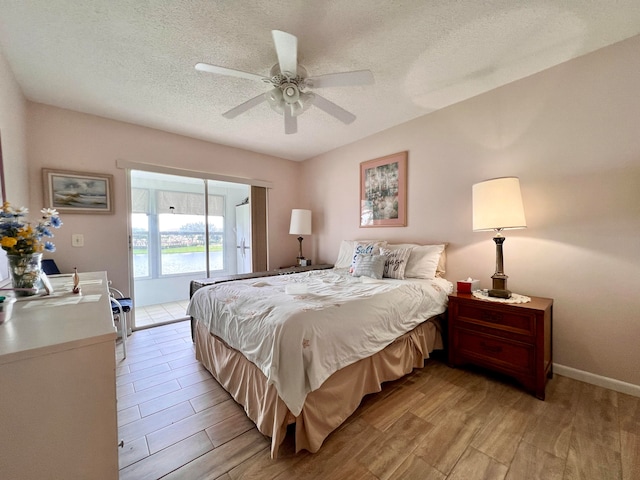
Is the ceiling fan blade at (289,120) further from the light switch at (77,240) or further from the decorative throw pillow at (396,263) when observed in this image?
the light switch at (77,240)

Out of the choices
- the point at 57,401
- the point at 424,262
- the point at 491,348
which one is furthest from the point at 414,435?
the point at 57,401

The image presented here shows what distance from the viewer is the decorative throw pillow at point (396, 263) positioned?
2.54m

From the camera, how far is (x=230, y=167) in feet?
12.4

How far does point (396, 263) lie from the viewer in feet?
8.52

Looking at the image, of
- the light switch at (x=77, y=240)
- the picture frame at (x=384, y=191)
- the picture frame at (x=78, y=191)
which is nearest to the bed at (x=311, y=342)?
the picture frame at (x=384, y=191)

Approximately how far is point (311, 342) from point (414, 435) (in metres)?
0.85

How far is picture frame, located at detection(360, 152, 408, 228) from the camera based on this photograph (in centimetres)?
305

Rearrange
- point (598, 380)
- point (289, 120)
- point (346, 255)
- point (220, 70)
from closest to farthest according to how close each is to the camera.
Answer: point (220, 70), point (598, 380), point (289, 120), point (346, 255)

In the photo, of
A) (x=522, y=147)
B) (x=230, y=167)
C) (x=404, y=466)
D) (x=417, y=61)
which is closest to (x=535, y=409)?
(x=404, y=466)

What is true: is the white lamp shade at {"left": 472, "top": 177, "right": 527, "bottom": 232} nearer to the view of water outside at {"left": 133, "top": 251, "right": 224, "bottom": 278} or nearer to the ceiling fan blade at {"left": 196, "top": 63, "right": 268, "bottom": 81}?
the ceiling fan blade at {"left": 196, "top": 63, "right": 268, "bottom": 81}

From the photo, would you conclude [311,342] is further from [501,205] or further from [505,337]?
[501,205]

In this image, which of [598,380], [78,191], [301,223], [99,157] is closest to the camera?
[598,380]

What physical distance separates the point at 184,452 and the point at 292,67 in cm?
238

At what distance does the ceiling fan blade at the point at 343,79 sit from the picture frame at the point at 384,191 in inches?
60.8
